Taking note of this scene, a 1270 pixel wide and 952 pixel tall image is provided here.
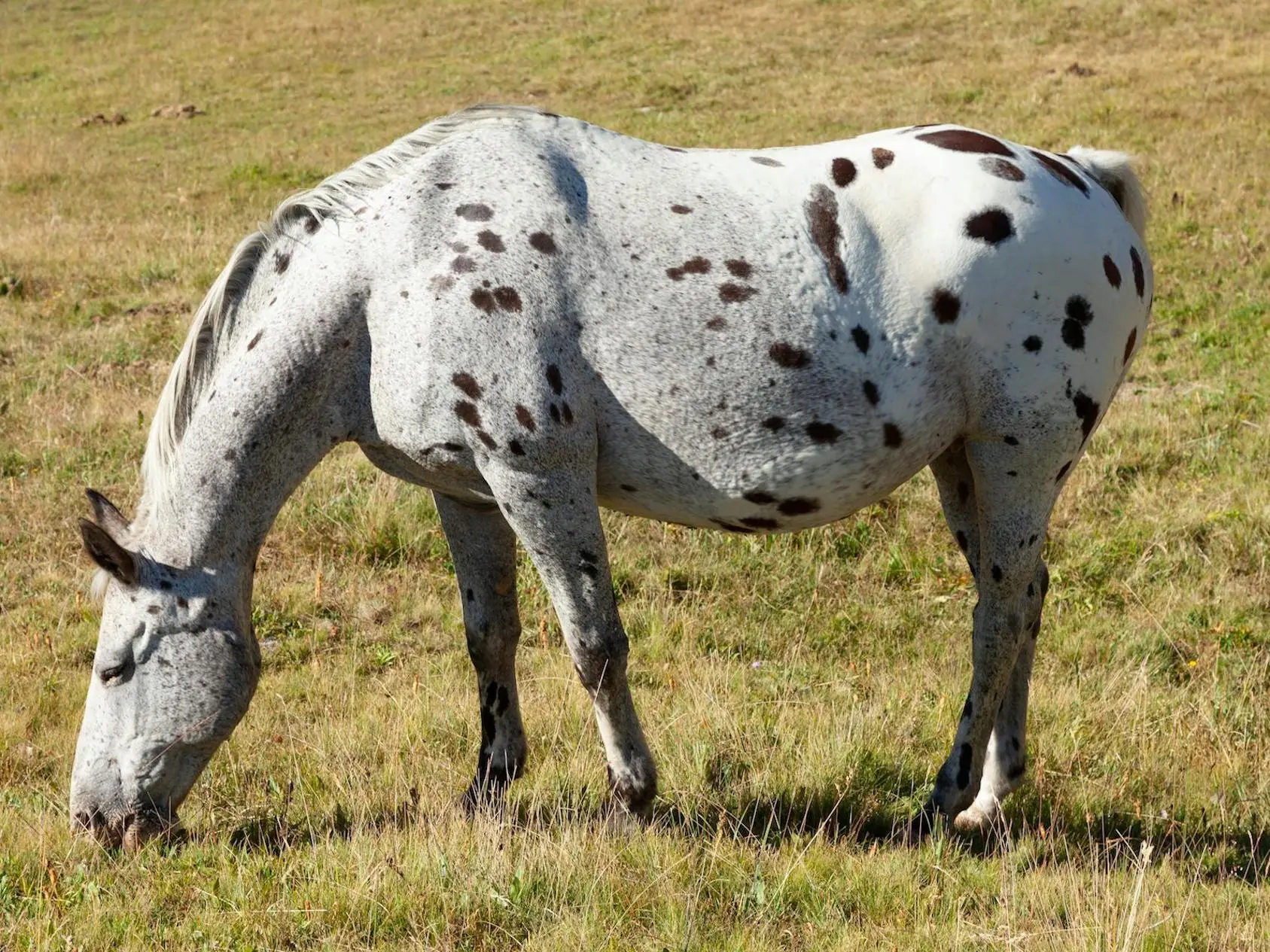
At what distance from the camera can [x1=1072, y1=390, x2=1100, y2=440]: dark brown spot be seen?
14.2 ft

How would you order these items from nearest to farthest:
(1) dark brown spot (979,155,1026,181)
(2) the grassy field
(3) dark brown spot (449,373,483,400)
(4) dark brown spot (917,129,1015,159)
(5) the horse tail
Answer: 1. (2) the grassy field
2. (3) dark brown spot (449,373,483,400)
3. (1) dark brown spot (979,155,1026,181)
4. (4) dark brown spot (917,129,1015,159)
5. (5) the horse tail

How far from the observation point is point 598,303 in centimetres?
405

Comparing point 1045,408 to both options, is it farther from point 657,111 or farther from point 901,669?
point 657,111

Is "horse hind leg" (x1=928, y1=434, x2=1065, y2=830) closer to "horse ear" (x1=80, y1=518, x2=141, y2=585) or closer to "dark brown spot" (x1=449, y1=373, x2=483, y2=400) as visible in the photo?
"dark brown spot" (x1=449, y1=373, x2=483, y2=400)

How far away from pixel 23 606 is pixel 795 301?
4405 millimetres

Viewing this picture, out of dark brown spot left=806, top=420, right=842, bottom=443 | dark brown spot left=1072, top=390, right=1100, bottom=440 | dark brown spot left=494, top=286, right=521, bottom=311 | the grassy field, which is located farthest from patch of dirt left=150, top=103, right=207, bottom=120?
dark brown spot left=1072, top=390, right=1100, bottom=440

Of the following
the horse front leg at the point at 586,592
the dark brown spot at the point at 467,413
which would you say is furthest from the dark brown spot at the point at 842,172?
the dark brown spot at the point at 467,413

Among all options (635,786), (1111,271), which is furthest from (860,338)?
(635,786)

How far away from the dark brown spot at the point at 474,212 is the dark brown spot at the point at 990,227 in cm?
156

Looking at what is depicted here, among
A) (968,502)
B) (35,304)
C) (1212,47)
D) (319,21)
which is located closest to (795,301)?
(968,502)

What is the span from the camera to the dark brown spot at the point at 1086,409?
170 inches


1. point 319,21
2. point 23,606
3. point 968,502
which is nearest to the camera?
point 968,502

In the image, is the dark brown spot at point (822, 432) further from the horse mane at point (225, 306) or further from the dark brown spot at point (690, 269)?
the horse mane at point (225, 306)

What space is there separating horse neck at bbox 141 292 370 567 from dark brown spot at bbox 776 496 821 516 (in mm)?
1415
